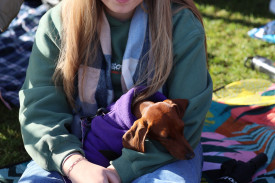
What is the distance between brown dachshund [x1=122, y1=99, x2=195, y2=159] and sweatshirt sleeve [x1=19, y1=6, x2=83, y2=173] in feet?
1.16

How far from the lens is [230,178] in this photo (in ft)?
7.79

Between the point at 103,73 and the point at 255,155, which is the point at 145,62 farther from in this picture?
the point at 255,155

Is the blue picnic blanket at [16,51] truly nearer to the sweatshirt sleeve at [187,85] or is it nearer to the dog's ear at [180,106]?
the sweatshirt sleeve at [187,85]

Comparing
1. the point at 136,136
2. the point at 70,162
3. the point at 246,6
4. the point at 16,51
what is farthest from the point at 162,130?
the point at 246,6

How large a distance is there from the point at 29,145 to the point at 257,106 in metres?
1.96

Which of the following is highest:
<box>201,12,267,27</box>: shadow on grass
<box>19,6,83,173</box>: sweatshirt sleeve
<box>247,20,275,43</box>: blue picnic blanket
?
<box>19,6,83,173</box>: sweatshirt sleeve

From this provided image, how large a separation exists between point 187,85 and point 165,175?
1.71 ft

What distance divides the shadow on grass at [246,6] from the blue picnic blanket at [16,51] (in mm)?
2969

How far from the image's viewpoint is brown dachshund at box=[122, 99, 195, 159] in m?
1.82

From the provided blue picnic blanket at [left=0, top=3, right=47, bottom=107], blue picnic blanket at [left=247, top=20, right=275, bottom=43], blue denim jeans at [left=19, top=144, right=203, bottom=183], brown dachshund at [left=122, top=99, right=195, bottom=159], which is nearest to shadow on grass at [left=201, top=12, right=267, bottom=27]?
blue picnic blanket at [left=247, top=20, right=275, bottom=43]

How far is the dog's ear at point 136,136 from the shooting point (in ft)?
5.91

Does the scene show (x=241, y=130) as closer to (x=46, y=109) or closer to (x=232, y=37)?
(x=46, y=109)

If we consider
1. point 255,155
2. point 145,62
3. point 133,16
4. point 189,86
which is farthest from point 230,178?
point 133,16

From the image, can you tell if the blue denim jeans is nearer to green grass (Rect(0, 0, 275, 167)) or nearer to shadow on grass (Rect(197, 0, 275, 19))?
green grass (Rect(0, 0, 275, 167))
